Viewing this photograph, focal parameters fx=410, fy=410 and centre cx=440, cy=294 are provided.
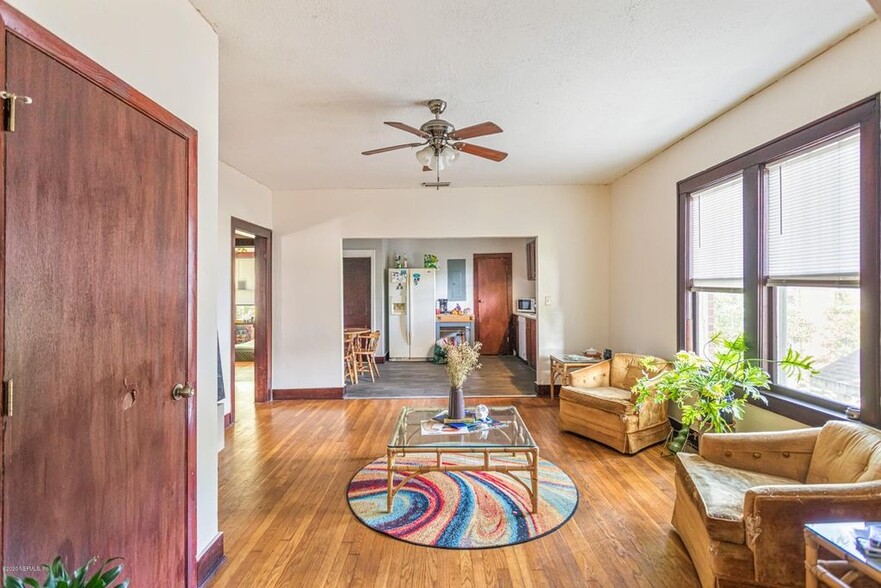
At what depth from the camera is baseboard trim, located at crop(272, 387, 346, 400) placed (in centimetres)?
523

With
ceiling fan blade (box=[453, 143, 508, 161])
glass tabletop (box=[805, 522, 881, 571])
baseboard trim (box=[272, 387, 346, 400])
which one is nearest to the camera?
glass tabletop (box=[805, 522, 881, 571])

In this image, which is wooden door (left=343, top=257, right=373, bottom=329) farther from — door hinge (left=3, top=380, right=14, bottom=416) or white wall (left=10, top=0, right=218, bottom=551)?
door hinge (left=3, top=380, right=14, bottom=416)

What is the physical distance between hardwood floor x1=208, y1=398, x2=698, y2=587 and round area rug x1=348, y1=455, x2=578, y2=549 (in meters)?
0.06

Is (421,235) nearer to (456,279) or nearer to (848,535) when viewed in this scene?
(456,279)

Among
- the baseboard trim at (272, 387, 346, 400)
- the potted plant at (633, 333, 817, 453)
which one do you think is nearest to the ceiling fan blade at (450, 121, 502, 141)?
the potted plant at (633, 333, 817, 453)

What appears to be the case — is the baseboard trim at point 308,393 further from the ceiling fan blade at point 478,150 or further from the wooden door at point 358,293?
the ceiling fan blade at point 478,150

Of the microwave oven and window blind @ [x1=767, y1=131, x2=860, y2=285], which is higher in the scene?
window blind @ [x1=767, y1=131, x2=860, y2=285]

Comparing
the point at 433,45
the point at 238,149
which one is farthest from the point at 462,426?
the point at 238,149

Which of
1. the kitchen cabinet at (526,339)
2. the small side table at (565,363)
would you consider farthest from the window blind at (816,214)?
the kitchen cabinet at (526,339)

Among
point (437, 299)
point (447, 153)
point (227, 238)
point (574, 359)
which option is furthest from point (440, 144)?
point (437, 299)

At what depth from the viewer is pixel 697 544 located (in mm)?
1934

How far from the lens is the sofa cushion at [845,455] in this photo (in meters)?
1.71

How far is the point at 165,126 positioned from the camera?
1657 mm

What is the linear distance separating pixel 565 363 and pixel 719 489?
8.97 feet
